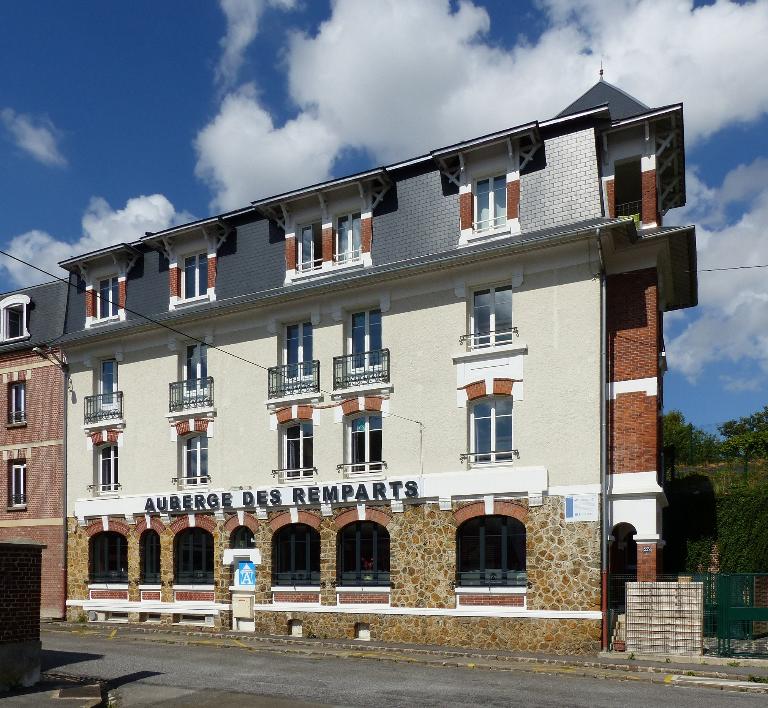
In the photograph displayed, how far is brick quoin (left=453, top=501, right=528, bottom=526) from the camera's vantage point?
69.1 ft

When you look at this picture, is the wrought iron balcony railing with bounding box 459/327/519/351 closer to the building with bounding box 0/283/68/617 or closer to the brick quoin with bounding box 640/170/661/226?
the brick quoin with bounding box 640/170/661/226

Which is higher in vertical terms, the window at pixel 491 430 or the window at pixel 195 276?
the window at pixel 195 276

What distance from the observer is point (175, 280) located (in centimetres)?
2788

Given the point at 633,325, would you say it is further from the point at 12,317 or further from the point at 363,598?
the point at 12,317

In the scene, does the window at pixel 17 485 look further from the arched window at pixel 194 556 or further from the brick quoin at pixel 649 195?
the brick quoin at pixel 649 195

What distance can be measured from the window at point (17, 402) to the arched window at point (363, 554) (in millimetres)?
13637

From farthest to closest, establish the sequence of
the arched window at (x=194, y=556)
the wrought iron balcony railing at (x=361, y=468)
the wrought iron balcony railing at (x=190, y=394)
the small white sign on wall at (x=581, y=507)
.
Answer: the wrought iron balcony railing at (x=190, y=394) < the arched window at (x=194, y=556) < the wrought iron balcony railing at (x=361, y=468) < the small white sign on wall at (x=581, y=507)

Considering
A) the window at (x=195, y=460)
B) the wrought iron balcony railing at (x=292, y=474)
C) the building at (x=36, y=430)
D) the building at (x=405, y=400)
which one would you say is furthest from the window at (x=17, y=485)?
the wrought iron balcony railing at (x=292, y=474)

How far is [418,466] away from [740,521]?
8.59 meters

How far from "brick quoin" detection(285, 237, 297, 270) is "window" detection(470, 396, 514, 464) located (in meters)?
7.09

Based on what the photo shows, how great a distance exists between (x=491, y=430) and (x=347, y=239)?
7.01 metres

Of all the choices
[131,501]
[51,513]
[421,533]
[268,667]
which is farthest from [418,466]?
[51,513]

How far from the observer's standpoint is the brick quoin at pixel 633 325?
21.1 meters

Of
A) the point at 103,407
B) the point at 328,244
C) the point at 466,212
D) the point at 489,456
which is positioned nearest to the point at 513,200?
the point at 466,212
